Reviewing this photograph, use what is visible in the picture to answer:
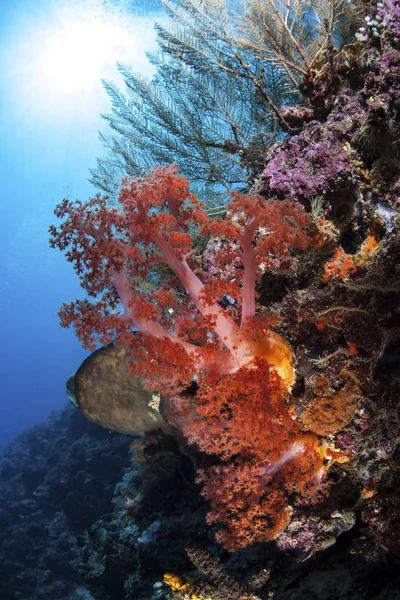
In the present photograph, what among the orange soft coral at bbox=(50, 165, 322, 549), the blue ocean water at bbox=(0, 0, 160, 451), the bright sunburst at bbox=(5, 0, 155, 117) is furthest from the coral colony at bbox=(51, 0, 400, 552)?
the blue ocean water at bbox=(0, 0, 160, 451)

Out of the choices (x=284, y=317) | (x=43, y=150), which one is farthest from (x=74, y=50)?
(x=284, y=317)

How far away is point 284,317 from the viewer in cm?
306

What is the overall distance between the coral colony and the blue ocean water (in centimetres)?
2169

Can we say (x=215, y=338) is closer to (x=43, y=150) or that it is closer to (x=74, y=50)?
(x=74, y=50)

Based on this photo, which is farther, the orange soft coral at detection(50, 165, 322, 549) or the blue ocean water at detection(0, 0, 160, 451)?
the blue ocean water at detection(0, 0, 160, 451)

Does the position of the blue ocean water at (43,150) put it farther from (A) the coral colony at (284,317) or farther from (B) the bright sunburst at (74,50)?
(A) the coral colony at (284,317)

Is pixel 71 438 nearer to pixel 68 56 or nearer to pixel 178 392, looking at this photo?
pixel 178 392

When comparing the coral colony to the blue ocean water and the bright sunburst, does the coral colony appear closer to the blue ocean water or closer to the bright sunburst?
the bright sunburst

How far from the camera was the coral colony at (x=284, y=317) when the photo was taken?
8.54 feet

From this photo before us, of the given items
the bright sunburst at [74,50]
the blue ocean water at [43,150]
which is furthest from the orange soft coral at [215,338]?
the blue ocean water at [43,150]

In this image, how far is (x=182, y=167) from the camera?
5586mm

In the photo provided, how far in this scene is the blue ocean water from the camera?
31.6m

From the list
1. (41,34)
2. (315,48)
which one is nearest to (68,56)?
(41,34)

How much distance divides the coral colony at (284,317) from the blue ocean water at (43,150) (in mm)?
21686
